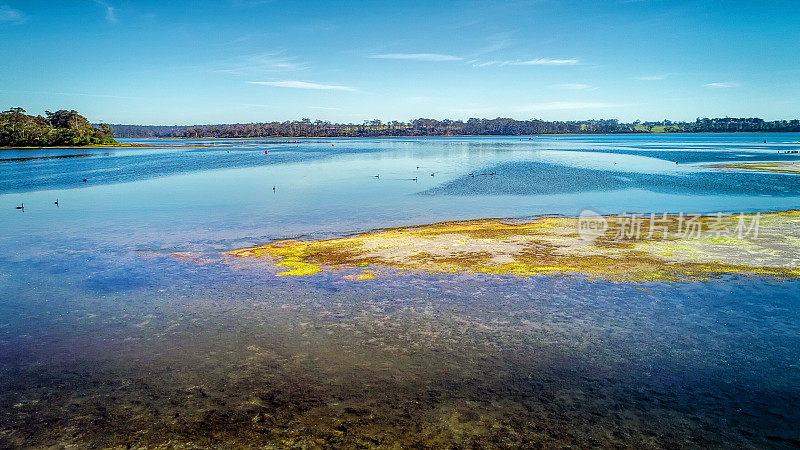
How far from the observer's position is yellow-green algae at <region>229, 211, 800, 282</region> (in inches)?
760

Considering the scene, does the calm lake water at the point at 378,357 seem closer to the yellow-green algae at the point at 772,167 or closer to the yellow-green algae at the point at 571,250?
the yellow-green algae at the point at 571,250

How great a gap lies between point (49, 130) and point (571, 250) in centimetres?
18947

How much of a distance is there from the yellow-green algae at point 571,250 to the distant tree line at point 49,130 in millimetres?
172017

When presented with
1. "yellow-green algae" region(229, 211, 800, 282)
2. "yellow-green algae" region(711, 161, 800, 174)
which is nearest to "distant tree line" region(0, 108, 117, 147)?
"yellow-green algae" region(229, 211, 800, 282)

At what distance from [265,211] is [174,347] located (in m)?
26.2

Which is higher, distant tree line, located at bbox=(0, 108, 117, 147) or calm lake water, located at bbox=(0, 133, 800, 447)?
distant tree line, located at bbox=(0, 108, 117, 147)

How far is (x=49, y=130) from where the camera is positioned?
158750 millimetres

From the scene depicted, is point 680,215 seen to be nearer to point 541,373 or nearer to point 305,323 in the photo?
point 541,373

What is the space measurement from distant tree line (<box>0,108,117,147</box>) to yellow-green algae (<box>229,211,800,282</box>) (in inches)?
6772

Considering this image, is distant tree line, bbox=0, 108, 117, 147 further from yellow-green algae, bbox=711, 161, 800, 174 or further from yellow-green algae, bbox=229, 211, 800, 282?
yellow-green algae, bbox=711, 161, 800, 174

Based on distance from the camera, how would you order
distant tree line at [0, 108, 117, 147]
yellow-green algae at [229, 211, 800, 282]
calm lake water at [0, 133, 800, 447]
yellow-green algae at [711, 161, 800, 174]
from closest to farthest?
calm lake water at [0, 133, 800, 447], yellow-green algae at [229, 211, 800, 282], yellow-green algae at [711, 161, 800, 174], distant tree line at [0, 108, 117, 147]

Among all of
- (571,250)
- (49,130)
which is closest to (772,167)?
(571,250)

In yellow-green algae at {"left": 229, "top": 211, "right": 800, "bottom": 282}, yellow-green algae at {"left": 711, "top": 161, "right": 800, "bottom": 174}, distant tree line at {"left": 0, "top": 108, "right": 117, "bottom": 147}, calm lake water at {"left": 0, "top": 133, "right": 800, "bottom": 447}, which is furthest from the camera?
distant tree line at {"left": 0, "top": 108, "right": 117, "bottom": 147}

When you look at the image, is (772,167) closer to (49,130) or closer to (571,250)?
(571,250)
